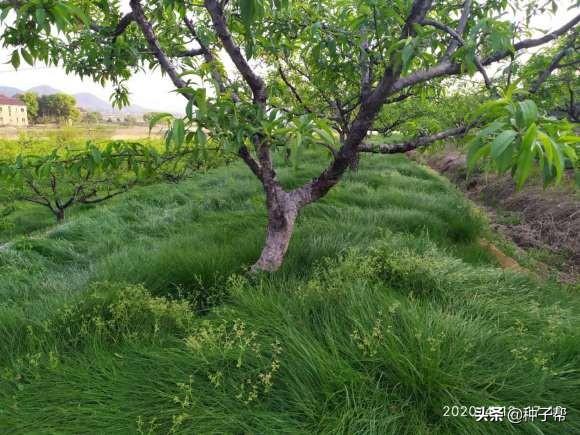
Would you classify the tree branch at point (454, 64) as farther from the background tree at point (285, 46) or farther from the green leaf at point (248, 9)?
the green leaf at point (248, 9)

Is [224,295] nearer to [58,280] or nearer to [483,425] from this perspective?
[483,425]

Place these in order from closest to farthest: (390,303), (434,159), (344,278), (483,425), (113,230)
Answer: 1. (483,425)
2. (390,303)
3. (344,278)
4. (113,230)
5. (434,159)

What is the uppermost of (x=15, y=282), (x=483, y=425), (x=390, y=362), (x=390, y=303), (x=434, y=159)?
(x=434, y=159)

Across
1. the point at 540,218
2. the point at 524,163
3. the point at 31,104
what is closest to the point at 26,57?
the point at 524,163

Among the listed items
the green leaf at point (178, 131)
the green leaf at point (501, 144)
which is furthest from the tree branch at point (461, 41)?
the green leaf at point (178, 131)

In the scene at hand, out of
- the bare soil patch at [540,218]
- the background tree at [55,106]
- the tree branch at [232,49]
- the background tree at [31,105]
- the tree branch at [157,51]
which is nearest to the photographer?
the tree branch at [232,49]

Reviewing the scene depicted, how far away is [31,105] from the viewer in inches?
2438

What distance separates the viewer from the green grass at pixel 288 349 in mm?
1529

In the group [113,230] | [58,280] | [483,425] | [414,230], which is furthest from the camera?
[113,230]

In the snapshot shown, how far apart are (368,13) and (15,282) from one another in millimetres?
3828

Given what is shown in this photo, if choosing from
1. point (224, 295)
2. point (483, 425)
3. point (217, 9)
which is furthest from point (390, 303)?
point (217, 9)

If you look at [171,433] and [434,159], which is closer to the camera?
[171,433]

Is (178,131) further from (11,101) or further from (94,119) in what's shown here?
(11,101)

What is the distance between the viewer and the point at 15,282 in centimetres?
339
